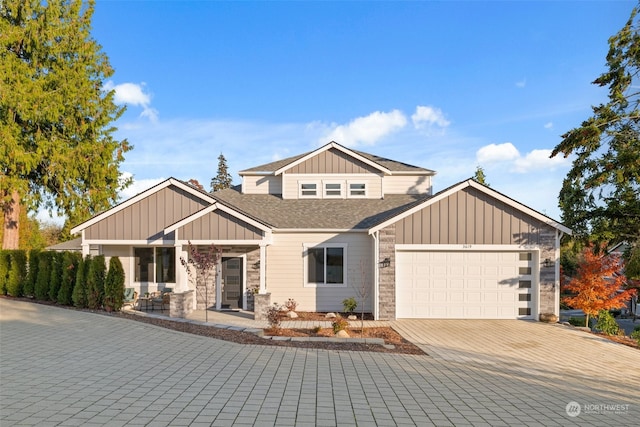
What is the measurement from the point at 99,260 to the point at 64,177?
10919 millimetres

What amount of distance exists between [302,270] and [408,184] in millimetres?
7196

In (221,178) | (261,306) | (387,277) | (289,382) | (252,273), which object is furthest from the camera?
(221,178)

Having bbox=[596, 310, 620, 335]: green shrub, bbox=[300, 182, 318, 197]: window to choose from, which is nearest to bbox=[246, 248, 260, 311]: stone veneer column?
bbox=[300, 182, 318, 197]: window

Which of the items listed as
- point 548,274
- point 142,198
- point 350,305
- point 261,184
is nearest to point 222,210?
point 142,198

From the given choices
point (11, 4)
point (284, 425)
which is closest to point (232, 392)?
point (284, 425)

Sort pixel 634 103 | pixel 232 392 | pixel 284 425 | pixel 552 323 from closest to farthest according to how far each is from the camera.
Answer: pixel 284 425 → pixel 232 392 → pixel 552 323 → pixel 634 103

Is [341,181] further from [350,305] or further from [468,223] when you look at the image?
[468,223]

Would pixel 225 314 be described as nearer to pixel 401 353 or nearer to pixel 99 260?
pixel 99 260

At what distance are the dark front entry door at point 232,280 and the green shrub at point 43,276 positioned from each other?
712 cm

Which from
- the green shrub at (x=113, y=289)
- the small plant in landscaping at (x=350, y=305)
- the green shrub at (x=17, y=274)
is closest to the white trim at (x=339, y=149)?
the small plant in landscaping at (x=350, y=305)

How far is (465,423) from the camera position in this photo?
5285 millimetres

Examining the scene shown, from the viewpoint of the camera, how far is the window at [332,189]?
1798 centimetres

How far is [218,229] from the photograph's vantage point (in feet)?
45.2

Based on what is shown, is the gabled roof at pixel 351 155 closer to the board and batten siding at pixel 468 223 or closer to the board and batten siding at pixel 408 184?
the board and batten siding at pixel 408 184
